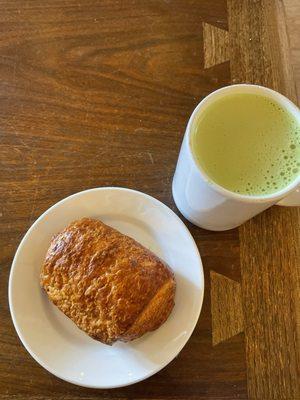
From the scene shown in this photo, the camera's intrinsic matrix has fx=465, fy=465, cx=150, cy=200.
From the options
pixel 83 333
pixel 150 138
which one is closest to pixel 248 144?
pixel 150 138

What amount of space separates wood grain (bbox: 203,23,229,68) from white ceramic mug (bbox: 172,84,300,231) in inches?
8.9

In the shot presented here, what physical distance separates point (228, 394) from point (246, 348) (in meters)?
0.07

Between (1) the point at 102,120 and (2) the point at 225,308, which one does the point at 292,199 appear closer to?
(2) the point at 225,308

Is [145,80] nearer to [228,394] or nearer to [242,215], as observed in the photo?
[242,215]

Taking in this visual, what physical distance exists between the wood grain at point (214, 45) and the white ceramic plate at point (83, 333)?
31 centimetres

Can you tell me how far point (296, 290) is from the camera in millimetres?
748

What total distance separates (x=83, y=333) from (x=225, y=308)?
22cm

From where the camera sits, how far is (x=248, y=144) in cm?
65

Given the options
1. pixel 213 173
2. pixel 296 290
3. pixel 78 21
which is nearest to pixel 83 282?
→ pixel 213 173

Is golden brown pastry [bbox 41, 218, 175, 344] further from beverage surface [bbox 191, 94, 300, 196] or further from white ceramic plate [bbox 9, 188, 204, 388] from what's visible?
beverage surface [bbox 191, 94, 300, 196]

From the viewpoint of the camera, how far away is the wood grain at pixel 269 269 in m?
0.71

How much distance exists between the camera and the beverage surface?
63 cm

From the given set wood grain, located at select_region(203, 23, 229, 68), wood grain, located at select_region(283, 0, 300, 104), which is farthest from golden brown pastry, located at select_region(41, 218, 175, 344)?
wood grain, located at select_region(283, 0, 300, 104)

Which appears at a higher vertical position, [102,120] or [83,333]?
[102,120]
